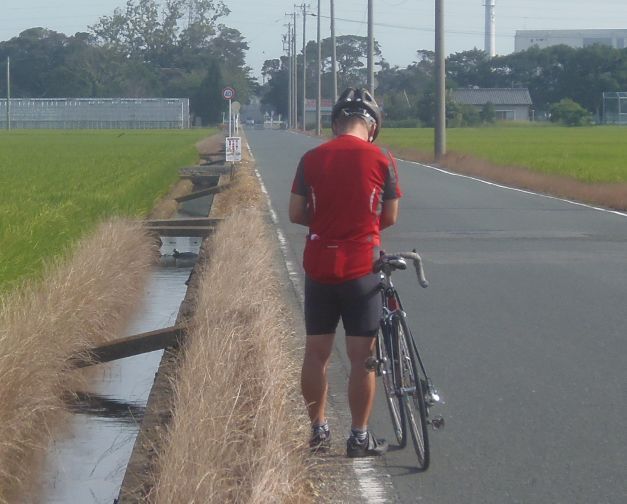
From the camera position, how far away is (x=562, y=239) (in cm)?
1507

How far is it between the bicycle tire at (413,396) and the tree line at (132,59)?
4097 inches

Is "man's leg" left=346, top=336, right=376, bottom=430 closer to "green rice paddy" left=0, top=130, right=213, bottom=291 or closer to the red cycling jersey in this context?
the red cycling jersey

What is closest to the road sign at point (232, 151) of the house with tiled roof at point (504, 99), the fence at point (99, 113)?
the fence at point (99, 113)

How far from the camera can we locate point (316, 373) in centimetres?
561

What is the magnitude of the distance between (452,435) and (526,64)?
113296 mm

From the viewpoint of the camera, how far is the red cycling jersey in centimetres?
523

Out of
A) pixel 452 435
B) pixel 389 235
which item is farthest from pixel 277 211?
pixel 452 435

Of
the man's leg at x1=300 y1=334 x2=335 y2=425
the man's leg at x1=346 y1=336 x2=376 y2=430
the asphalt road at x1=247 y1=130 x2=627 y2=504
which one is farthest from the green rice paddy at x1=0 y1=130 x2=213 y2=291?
the man's leg at x1=346 y1=336 x2=376 y2=430

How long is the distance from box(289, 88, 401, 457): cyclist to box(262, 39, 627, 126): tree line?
86.8 metres

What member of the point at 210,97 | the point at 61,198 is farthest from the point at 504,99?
the point at 61,198

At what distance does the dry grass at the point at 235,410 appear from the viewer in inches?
179

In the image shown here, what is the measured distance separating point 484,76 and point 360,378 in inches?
4676

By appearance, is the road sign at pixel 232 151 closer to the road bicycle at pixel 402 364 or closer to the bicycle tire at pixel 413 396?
the road bicycle at pixel 402 364

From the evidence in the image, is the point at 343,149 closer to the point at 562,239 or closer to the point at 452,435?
the point at 452,435
